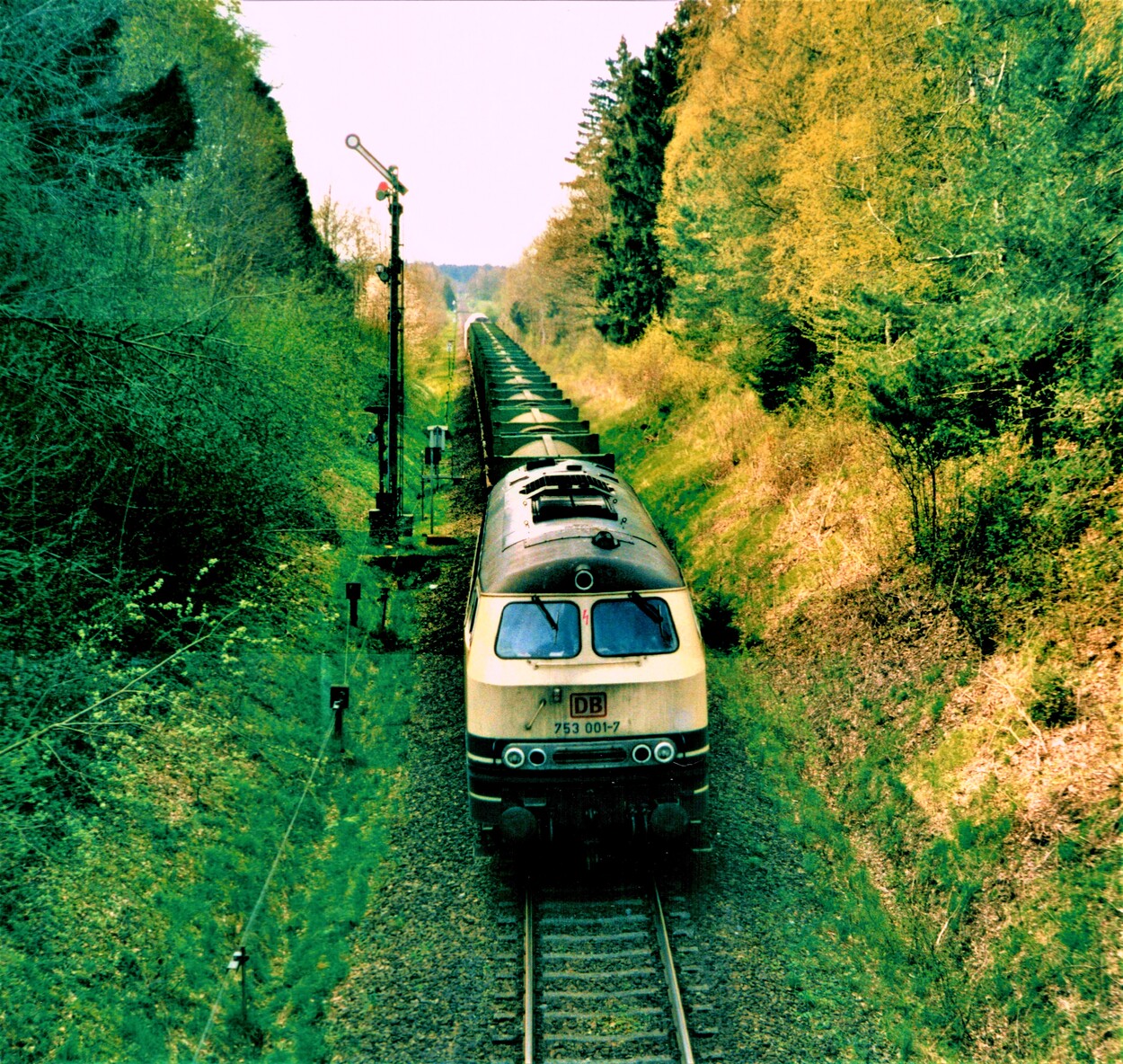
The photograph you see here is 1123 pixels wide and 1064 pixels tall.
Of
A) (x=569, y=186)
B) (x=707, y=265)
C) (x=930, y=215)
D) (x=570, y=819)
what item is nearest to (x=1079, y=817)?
(x=570, y=819)

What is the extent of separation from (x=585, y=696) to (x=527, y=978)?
7.20 ft

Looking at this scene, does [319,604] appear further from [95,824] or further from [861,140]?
[861,140]

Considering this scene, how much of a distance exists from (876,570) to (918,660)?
1.99 metres

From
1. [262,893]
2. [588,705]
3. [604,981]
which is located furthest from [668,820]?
[262,893]

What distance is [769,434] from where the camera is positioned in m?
16.9

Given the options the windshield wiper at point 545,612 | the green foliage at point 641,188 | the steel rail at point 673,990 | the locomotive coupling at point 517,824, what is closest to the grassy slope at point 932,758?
the steel rail at point 673,990

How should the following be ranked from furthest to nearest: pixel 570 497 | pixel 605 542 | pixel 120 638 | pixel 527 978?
pixel 570 497, pixel 120 638, pixel 605 542, pixel 527 978

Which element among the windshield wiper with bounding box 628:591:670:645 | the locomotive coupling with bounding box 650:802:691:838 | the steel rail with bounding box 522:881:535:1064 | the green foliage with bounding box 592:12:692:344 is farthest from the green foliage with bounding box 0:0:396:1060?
the green foliage with bounding box 592:12:692:344

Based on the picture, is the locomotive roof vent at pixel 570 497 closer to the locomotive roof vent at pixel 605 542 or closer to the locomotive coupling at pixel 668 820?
the locomotive roof vent at pixel 605 542

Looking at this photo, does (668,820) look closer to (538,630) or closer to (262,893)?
(538,630)

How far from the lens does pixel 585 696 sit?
6828 millimetres

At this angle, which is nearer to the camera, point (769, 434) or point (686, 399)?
point (769, 434)

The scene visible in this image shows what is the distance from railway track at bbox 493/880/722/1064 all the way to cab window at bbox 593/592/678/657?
2.17m

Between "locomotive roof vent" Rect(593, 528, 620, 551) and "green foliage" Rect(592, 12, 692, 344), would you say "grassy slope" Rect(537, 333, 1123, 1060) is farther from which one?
"green foliage" Rect(592, 12, 692, 344)
